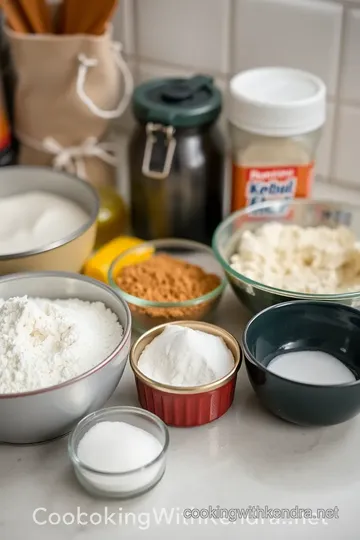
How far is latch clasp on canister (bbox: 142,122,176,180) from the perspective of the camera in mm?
925

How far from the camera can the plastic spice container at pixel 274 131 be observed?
877 millimetres

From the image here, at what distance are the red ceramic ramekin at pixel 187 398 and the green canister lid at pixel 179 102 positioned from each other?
0.29 m

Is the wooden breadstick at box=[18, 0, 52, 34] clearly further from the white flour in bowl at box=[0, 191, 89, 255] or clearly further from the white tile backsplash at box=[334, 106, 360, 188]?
the white tile backsplash at box=[334, 106, 360, 188]

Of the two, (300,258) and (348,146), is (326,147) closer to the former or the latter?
(348,146)

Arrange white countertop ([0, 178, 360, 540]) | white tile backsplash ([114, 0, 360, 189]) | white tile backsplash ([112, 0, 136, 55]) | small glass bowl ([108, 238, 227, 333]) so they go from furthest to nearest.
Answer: white tile backsplash ([112, 0, 136, 55]), white tile backsplash ([114, 0, 360, 189]), small glass bowl ([108, 238, 227, 333]), white countertop ([0, 178, 360, 540])

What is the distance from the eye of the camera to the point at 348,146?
1002 millimetres

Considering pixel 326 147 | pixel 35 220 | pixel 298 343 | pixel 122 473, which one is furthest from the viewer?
pixel 326 147

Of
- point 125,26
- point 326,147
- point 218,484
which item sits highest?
point 125,26

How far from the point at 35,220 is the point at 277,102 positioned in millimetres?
311

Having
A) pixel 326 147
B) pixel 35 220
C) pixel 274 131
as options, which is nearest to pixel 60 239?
pixel 35 220

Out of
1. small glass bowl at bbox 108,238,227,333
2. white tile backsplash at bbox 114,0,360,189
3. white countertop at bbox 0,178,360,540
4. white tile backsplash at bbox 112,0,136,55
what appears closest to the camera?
white countertop at bbox 0,178,360,540

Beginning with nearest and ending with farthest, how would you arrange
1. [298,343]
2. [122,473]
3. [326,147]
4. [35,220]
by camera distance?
[122,473] → [298,343] → [35,220] → [326,147]

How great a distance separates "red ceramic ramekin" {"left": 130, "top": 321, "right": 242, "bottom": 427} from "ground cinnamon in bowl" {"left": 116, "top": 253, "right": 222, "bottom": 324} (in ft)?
0.27

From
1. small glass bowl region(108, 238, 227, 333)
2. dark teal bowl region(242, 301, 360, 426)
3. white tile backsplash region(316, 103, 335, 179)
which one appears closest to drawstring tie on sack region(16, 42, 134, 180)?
small glass bowl region(108, 238, 227, 333)
